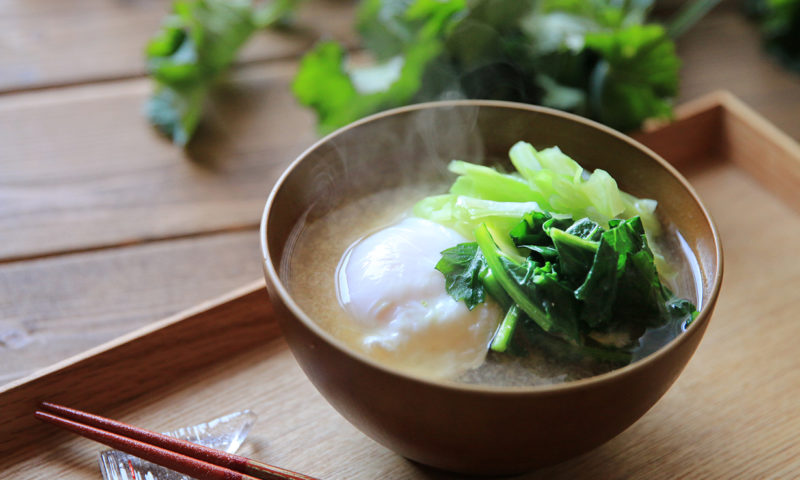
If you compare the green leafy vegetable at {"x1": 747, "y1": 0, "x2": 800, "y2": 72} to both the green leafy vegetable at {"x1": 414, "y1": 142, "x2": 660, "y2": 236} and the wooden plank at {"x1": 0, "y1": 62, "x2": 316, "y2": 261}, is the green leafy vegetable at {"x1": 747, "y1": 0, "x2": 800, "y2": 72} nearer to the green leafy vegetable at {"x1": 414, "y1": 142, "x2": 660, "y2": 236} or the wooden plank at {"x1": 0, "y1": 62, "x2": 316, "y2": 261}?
the green leafy vegetable at {"x1": 414, "y1": 142, "x2": 660, "y2": 236}

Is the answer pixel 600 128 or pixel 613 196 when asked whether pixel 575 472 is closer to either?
pixel 613 196

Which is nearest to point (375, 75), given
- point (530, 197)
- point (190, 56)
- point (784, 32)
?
point (190, 56)

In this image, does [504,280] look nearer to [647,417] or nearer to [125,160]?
[647,417]

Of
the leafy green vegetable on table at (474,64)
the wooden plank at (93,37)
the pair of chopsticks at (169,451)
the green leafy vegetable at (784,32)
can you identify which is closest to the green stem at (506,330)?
the pair of chopsticks at (169,451)

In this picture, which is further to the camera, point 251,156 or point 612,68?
point 251,156

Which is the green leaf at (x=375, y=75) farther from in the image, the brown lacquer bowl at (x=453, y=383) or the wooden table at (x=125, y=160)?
the brown lacquer bowl at (x=453, y=383)

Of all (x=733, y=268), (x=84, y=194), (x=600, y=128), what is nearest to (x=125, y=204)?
(x=84, y=194)

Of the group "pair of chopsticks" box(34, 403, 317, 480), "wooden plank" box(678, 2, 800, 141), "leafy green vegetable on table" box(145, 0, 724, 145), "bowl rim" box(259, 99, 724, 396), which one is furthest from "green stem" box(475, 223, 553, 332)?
"wooden plank" box(678, 2, 800, 141)
